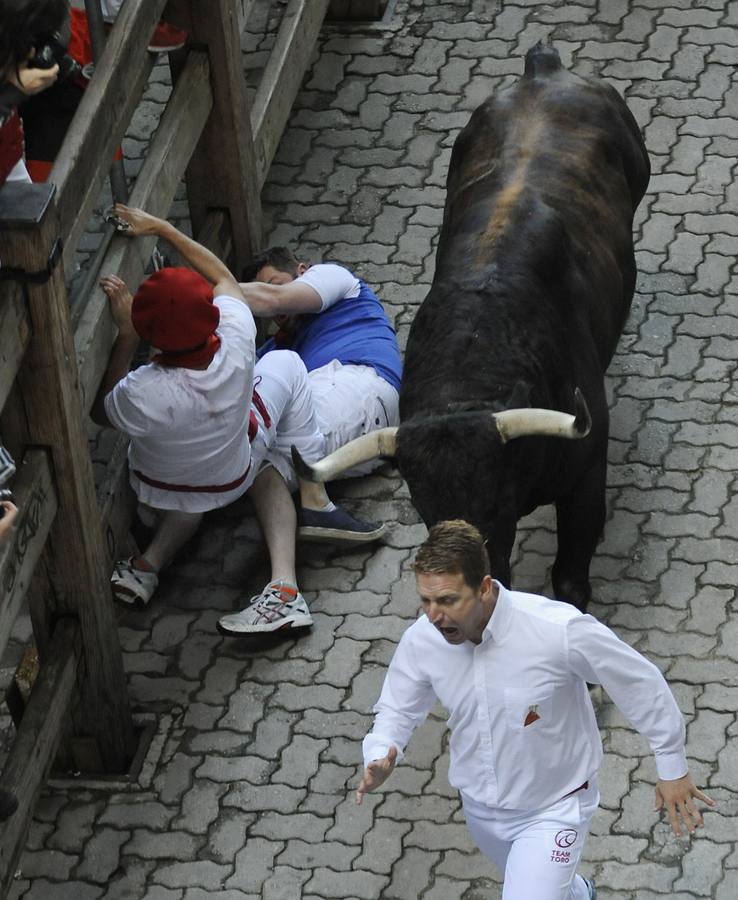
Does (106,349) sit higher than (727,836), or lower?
higher

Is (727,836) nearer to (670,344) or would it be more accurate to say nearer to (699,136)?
(670,344)

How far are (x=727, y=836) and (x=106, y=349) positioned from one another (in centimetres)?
300

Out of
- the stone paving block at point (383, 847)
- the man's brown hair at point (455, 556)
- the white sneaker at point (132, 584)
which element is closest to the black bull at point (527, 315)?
the stone paving block at point (383, 847)

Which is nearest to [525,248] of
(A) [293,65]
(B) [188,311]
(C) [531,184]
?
(C) [531,184]

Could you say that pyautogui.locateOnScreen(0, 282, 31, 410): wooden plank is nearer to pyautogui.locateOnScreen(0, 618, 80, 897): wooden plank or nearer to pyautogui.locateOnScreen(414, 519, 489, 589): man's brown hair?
pyautogui.locateOnScreen(0, 618, 80, 897): wooden plank

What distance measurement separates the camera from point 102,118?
652cm

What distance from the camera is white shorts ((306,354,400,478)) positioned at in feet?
25.0

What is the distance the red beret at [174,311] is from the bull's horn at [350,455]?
74 centimetres

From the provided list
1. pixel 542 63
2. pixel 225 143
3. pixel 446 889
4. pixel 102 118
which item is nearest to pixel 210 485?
pixel 102 118

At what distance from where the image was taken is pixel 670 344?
27.4ft

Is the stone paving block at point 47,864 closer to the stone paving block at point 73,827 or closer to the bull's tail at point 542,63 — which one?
the stone paving block at point 73,827

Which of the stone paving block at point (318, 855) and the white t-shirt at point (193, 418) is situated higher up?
the white t-shirt at point (193, 418)

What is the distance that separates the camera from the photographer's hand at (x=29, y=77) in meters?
5.13

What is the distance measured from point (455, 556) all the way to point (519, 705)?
498 millimetres
